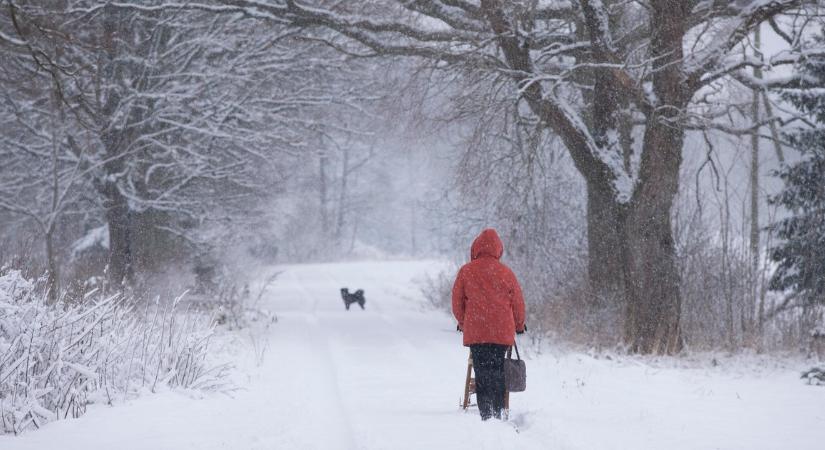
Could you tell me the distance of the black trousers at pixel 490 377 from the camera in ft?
23.9

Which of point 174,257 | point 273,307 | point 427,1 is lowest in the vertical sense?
point 273,307

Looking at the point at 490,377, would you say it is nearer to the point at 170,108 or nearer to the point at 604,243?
the point at 604,243

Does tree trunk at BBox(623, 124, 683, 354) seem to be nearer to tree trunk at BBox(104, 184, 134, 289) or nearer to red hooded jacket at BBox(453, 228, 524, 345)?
red hooded jacket at BBox(453, 228, 524, 345)

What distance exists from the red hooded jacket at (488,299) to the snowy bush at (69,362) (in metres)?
2.90

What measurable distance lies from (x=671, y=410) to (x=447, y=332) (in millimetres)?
7610

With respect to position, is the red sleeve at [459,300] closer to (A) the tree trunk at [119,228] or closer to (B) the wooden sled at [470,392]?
(B) the wooden sled at [470,392]

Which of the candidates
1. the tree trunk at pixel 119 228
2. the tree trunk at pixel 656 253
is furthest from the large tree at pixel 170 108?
the tree trunk at pixel 656 253

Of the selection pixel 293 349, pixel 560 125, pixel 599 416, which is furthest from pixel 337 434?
pixel 560 125

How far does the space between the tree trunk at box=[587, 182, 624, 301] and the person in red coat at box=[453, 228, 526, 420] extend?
5.21 metres

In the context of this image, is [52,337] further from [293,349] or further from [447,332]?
[447,332]

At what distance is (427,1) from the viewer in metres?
13.2

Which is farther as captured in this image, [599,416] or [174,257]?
[174,257]

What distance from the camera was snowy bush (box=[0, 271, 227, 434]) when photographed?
609 centimetres

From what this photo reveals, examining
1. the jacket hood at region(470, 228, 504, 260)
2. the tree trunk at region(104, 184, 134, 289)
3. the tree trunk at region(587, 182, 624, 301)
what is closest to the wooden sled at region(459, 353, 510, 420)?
the jacket hood at region(470, 228, 504, 260)
